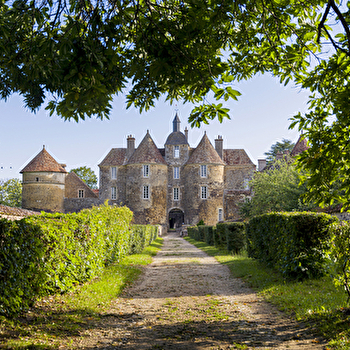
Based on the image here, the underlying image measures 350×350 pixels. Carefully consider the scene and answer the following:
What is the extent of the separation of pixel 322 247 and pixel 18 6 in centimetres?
807

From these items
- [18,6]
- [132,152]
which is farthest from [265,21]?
[132,152]

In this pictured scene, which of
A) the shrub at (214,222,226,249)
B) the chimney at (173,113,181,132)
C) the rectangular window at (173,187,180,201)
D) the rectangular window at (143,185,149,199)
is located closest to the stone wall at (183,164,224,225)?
the rectangular window at (173,187,180,201)

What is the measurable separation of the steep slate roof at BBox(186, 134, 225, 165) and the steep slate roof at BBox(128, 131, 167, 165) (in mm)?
4118

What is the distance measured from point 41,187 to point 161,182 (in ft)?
52.8

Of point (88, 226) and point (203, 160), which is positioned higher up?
point (203, 160)

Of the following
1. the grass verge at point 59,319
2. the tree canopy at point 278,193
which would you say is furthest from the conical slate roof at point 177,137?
the grass verge at point 59,319

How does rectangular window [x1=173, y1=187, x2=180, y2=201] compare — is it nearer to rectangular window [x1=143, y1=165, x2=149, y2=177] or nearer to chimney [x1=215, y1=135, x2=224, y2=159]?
rectangular window [x1=143, y1=165, x2=149, y2=177]

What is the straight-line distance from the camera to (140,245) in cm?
1744

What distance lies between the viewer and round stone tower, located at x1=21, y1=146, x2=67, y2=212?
1762 inches

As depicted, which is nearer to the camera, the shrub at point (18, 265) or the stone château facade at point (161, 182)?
the shrub at point (18, 265)

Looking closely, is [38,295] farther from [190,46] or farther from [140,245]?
[140,245]

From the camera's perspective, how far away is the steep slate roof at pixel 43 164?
45.2 meters

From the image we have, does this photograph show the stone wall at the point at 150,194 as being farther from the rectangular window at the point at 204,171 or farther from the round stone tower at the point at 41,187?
the round stone tower at the point at 41,187

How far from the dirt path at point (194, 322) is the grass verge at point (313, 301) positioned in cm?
23
